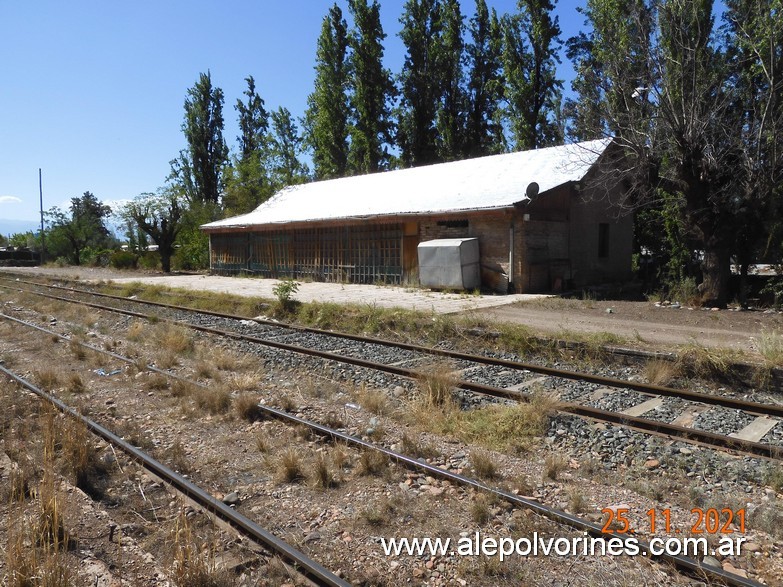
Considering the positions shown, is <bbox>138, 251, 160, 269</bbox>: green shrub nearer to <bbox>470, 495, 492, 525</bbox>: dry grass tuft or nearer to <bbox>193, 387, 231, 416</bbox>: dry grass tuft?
<bbox>193, 387, 231, 416</bbox>: dry grass tuft

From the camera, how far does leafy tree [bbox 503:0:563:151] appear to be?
3103 centimetres

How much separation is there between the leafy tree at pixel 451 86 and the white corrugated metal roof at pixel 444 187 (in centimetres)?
972

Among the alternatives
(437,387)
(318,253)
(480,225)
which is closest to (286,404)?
(437,387)

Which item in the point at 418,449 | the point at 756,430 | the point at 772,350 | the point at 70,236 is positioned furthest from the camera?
the point at 70,236

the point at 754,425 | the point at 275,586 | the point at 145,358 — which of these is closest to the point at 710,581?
the point at 275,586

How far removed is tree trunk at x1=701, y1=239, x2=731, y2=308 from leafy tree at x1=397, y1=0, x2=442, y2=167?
24818mm

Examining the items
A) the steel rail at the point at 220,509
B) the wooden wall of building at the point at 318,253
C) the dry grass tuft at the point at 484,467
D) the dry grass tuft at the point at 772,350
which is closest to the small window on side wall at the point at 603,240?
the wooden wall of building at the point at 318,253

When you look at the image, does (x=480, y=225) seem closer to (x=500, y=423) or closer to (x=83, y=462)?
(x=500, y=423)

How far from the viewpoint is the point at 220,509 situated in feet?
13.4

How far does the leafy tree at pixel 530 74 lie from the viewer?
3103 centimetres

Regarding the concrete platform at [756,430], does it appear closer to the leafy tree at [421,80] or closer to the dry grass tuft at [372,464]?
the dry grass tuft at [372,464]

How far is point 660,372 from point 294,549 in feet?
20.2

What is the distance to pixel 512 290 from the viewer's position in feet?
56.4

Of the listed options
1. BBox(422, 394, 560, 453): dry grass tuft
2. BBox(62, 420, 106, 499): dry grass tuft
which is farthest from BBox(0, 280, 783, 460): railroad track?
BBox(62, 420, 106, 499): dry grass tuft
